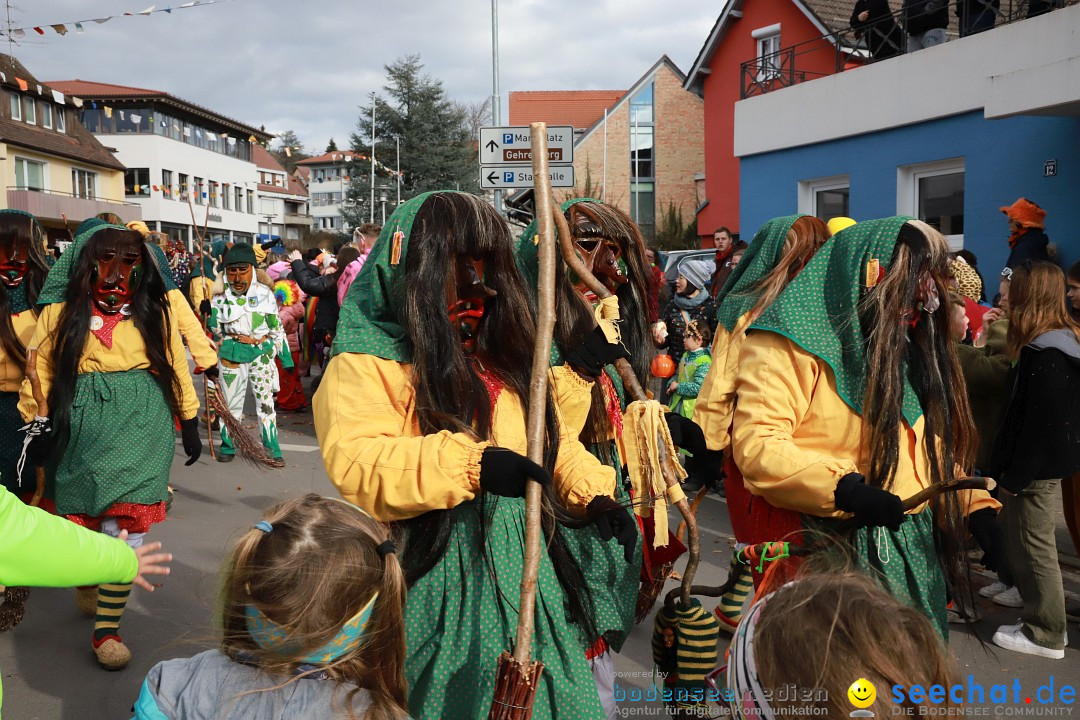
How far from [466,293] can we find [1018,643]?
3.39 metres

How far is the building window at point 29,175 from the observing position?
37281 mm

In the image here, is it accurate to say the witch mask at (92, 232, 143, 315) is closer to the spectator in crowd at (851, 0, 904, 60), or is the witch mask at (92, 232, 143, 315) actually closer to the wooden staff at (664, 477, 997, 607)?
the wooden staff at (664, 477, 997, 607)

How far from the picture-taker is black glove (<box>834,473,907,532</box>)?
2459 millimetres

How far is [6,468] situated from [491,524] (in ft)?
12.3

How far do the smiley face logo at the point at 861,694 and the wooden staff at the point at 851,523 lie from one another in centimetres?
104

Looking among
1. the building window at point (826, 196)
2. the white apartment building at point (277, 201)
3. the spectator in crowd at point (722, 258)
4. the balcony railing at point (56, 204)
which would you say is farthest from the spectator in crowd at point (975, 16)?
the white apartment building at point (277, 201)

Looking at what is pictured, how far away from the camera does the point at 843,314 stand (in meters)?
2.83

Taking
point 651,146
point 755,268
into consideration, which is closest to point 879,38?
point 755,268

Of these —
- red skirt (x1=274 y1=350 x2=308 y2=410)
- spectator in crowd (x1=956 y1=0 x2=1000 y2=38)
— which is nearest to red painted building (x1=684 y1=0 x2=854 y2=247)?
spectator in crowd (x1=956 y1=0 x2=1000 y2=38)

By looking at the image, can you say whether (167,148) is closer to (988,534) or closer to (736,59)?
(736,59)

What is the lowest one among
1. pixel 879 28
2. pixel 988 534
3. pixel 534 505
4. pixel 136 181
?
pixel 988 534

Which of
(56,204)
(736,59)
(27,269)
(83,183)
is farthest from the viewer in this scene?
(83,183)

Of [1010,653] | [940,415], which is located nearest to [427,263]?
[940,415]

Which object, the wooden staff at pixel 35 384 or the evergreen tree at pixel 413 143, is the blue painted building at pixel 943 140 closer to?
the wooden staff at pixel 35 384
